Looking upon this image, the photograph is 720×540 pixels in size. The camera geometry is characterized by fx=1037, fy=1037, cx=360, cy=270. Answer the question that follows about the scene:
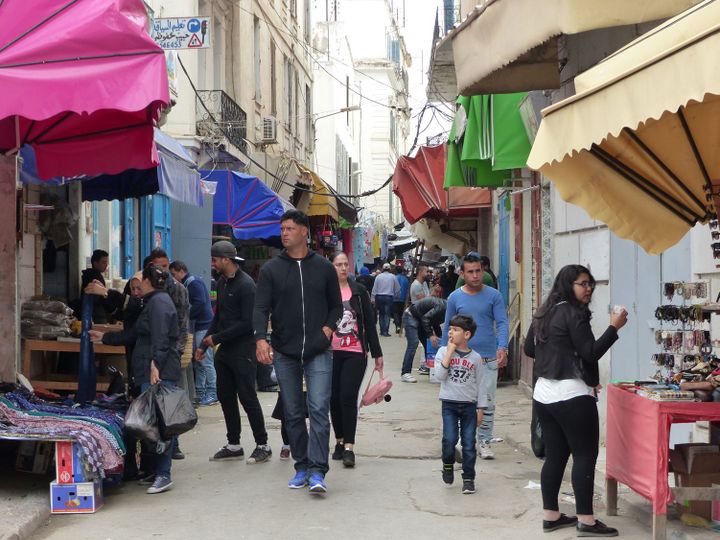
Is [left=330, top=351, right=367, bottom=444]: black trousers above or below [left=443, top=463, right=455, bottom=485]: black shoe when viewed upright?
above

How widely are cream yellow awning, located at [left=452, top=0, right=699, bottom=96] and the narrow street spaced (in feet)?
11.7

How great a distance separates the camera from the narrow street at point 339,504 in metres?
6.78

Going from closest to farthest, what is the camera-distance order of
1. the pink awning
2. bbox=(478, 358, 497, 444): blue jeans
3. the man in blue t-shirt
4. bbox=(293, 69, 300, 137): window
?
the pink awning < bbox=(478, 358, 497, 444): blue jeans < the man in blue t-shirt < bbox=(293, 69, 300, 137): window

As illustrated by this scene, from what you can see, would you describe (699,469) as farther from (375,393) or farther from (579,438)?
(375,393)

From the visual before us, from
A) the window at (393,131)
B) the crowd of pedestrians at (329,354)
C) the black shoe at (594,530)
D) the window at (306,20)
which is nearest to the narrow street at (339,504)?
the black shoe at (594,530)

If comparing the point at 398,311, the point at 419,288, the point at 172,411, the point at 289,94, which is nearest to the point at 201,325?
the point at 172,411

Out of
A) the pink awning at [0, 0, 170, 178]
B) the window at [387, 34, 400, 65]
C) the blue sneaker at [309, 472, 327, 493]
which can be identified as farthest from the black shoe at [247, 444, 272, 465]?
the window at [387, 34, 400, 65]

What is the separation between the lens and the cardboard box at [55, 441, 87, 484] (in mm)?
7215

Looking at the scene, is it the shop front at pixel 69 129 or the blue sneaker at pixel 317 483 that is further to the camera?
the blue sneaker at pixel 317 483

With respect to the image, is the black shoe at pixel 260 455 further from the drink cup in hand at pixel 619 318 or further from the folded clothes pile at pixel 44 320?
the drink cup in hand at pixel 619 318

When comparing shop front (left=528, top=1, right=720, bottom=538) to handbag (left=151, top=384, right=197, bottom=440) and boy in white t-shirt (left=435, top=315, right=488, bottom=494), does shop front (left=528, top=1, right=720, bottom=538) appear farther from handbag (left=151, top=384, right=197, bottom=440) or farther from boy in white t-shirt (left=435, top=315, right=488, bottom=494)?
handbag (left=151, top=384, right=197, bottom=440)

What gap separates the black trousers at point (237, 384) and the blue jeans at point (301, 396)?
1283 mm

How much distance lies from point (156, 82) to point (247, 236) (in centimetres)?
1199

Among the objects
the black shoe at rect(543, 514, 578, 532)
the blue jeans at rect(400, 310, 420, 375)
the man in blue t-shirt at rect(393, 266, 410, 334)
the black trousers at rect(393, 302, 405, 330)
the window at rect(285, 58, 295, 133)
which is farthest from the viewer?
the window at rect(285, 58, 295, 133)
